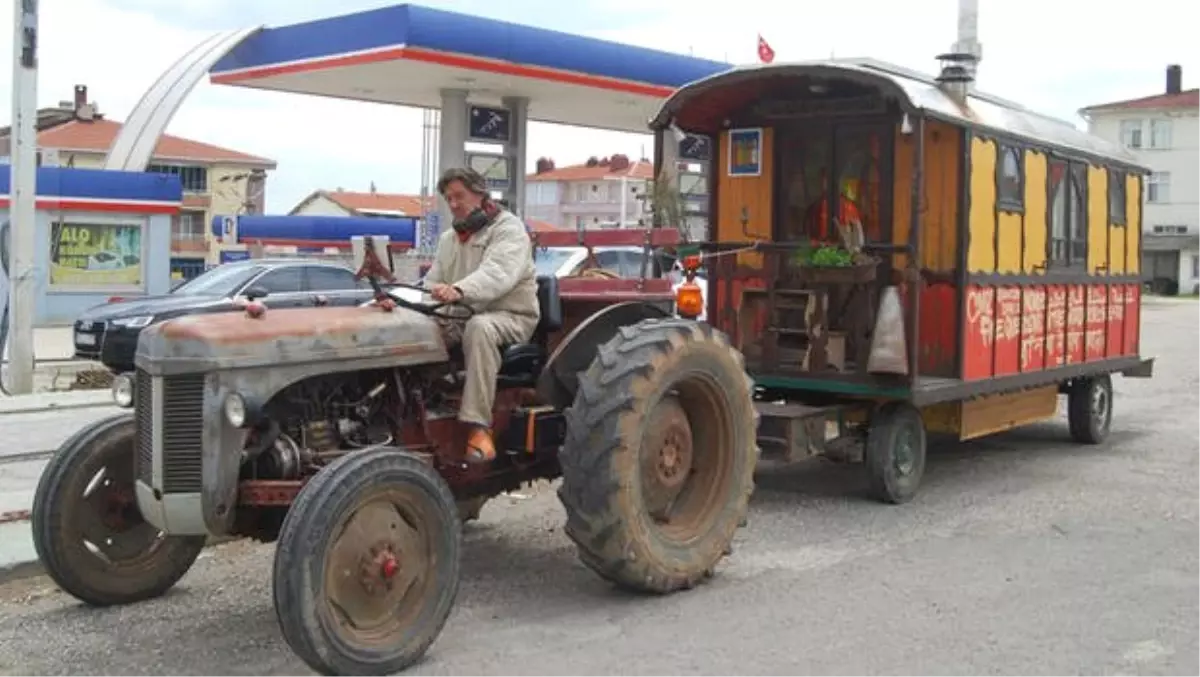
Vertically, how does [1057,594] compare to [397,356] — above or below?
below

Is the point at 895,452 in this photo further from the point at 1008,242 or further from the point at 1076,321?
the point at 1076,321

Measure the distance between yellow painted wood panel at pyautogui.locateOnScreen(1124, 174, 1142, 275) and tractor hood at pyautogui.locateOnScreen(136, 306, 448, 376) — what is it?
28.2ft

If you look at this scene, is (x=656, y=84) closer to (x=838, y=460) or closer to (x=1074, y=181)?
(x=1074, y=181)

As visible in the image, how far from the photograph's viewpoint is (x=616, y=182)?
80.3m

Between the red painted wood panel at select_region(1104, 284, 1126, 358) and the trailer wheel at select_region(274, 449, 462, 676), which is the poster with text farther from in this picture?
the trailer wheel at select_region(274, 449, 462, 676)

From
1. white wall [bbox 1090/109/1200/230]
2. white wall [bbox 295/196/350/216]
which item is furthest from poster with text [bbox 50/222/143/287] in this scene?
white wall [bbox 295/196/350/216]

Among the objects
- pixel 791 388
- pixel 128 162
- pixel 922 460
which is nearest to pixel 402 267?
pixel 791 388

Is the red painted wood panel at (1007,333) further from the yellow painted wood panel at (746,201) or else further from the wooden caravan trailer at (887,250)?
the yellow painted wood panel at (746,201)

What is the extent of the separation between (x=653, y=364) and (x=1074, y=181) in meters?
6.33

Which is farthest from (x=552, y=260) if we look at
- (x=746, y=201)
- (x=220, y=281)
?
(x=746, y=201)

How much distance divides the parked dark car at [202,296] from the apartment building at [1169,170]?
178 ft

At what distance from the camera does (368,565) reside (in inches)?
204

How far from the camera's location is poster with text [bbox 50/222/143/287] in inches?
1008

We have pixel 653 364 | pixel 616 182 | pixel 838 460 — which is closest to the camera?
pixel 653 364
